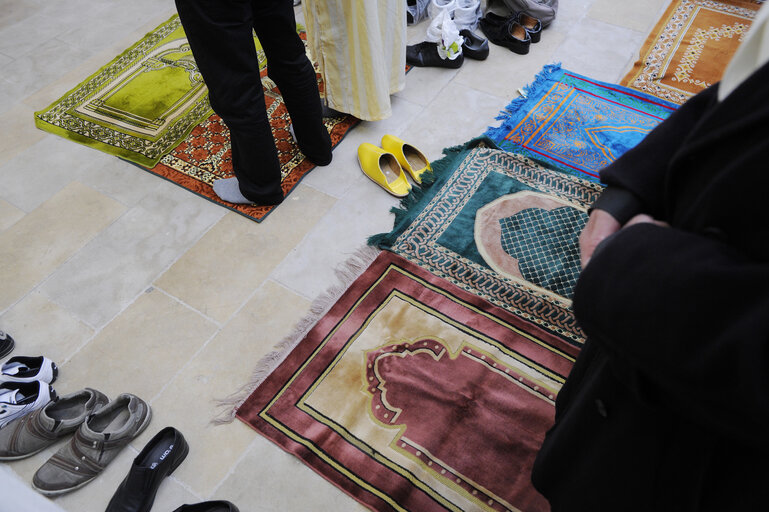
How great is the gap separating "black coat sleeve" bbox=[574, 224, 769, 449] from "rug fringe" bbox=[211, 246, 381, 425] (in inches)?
43.7

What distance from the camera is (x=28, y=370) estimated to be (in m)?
1.48

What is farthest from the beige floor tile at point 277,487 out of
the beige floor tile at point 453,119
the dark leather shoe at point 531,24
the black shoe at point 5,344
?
the dark leather shoe at point 531,24

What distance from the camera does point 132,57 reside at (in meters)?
2.68

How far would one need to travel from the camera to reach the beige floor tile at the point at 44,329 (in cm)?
161

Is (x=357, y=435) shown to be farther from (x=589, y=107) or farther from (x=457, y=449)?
(x=589, y=107)

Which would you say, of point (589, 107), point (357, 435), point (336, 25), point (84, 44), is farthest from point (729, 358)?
point (84, 44)

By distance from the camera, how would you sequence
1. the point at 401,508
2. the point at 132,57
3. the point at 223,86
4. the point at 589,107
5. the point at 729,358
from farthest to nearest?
1. the point at 132,57
2. the point at 589,107
3. the point at 223,86
4. the point at 401,508
5. the point at 729,358

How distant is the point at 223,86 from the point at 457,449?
128cm

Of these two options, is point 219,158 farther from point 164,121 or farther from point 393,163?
point 393,163

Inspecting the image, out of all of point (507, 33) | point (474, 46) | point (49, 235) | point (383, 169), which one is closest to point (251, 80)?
point (383, 169)

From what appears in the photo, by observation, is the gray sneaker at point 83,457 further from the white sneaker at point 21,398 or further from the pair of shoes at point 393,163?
the pair of shoes at point 393,163

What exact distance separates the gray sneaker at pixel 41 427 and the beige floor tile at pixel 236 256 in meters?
0.44

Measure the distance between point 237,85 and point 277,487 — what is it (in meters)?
1.19

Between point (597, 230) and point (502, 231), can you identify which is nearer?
point (597, 230)
